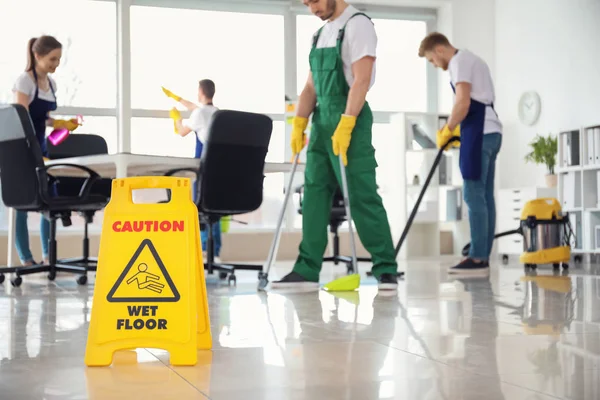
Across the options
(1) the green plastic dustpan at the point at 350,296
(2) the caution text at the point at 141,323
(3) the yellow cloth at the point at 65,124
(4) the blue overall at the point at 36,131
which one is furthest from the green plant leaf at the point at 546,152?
(2) the caution text at the point at 141,323

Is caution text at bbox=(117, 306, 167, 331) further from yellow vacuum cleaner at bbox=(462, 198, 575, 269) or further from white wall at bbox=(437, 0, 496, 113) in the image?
white wall at bbox=(437, 0, 496, 113)

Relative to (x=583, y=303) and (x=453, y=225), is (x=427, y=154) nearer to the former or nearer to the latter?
(x=453, y=225)

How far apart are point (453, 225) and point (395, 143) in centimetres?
112

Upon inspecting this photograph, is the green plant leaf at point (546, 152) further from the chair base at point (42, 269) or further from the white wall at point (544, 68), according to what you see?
the chair base at point (42, 269)

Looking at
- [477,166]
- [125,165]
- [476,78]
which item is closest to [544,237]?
[477,166]

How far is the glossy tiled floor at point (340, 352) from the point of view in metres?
1.47

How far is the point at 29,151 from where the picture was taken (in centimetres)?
418

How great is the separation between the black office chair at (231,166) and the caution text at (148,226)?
2346mm

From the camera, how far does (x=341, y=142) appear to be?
355 centimetres

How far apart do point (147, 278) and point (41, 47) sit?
3.15 metres

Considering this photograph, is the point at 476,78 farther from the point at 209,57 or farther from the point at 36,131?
the point at 209,57

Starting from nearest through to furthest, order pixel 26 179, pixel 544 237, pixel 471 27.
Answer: pixel 26 179
pixel 544 237
pixel 471 27

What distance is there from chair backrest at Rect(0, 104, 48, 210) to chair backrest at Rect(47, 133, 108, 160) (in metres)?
1.25

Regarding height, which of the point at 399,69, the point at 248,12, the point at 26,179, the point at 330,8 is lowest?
the point at 26,179
